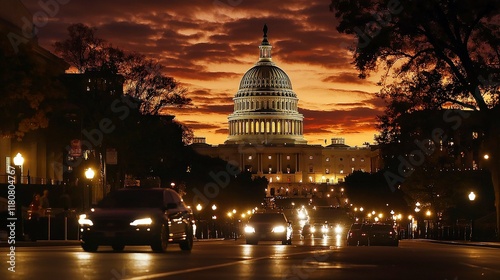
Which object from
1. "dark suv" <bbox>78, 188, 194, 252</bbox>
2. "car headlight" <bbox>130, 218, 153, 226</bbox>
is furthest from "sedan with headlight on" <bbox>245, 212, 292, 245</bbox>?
"car headlight" <bbox>130, 218, 153, 226</bbox>

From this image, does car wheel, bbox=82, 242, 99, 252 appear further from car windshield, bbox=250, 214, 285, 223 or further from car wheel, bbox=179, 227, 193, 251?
car windshield, bbox=250, 214, 285, 223

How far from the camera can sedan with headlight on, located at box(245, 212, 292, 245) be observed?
52.0 m

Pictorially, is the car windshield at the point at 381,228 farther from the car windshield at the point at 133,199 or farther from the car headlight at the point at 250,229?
the car windshield at the point at 133,199

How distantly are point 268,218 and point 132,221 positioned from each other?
23904 millimetres

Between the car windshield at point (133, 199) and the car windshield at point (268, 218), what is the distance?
71.7 feet

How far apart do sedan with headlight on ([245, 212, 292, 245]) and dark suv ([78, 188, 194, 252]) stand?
67.7 ft

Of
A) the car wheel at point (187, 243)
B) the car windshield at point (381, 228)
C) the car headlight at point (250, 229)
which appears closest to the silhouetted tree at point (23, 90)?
the car headlight at point (250, 229)

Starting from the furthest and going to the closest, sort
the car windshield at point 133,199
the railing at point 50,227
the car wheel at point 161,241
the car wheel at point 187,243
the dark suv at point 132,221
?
the railing at point 50,227 → the car wheel at point 187,243 → the car windshield at point 133,199 → the car wheel at point 161,241 → the dark suv at point 132,221

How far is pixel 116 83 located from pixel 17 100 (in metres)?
27.4

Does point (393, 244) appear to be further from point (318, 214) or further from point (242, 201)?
point (242, 201)

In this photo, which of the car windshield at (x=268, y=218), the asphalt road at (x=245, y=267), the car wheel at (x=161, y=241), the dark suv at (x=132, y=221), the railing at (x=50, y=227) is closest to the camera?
the asphalt road at (x=245, y=267)

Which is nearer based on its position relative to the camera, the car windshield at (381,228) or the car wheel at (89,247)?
the car wheel at (89,247)

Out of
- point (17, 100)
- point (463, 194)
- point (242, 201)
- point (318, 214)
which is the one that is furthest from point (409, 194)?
point (242, 201)

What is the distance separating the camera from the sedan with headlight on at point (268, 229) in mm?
52000
